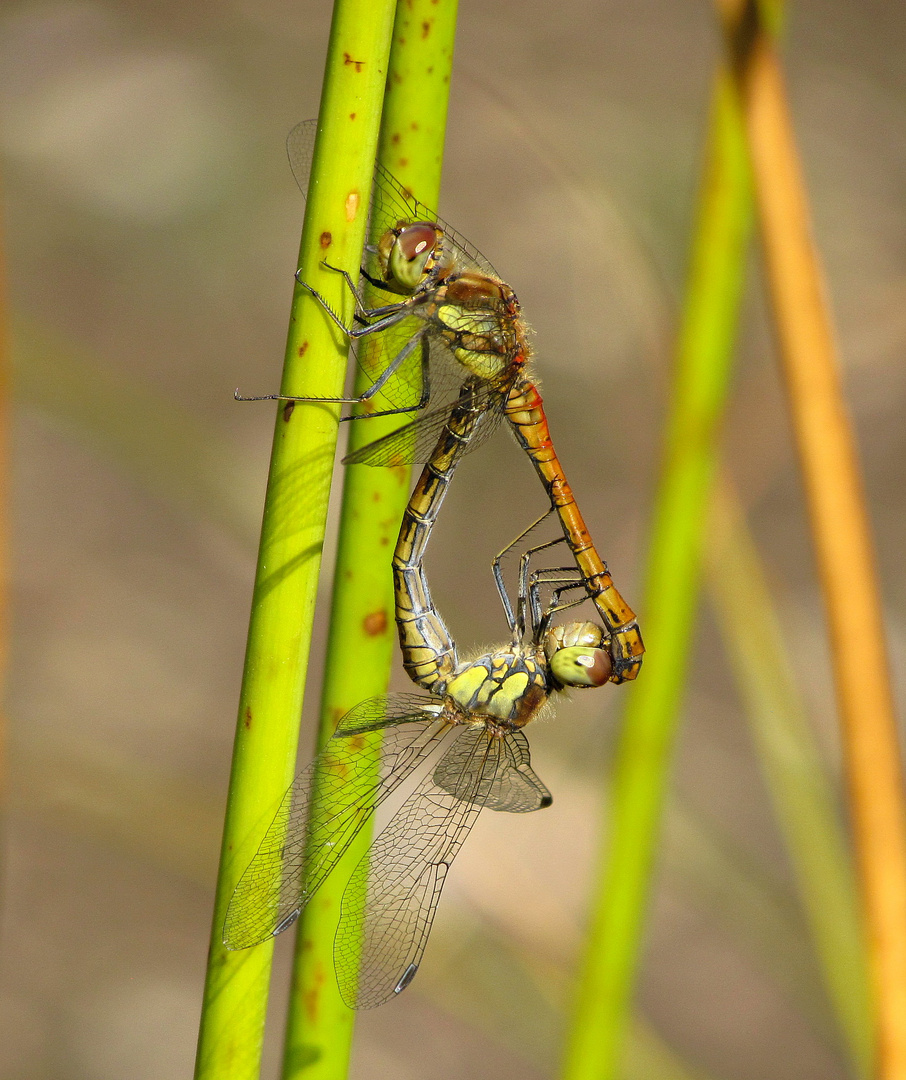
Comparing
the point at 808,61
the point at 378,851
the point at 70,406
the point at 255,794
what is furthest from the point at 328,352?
the point at 808,61

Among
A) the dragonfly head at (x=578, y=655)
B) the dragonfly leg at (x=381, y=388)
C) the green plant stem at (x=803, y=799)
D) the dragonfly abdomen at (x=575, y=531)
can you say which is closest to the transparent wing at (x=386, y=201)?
the dragonfly leg at (x=381, y=388)

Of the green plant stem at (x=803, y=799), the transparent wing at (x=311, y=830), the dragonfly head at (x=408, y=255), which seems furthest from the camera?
the green plant stem at (x=803, y=799)

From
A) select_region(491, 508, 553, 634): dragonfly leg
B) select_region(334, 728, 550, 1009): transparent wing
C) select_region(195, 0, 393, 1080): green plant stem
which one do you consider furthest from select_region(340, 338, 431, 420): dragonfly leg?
select_region(334, 728, 550, 1009): transparent wing

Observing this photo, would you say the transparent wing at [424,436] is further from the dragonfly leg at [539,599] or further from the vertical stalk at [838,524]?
the vertical stalk at [838,524]

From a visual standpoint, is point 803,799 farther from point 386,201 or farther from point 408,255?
point 386,201

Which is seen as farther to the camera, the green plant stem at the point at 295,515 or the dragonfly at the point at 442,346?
the dragonfly at the point at 442,346

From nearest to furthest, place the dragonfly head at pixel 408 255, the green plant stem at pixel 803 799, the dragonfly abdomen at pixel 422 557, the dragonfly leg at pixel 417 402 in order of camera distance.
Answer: the dragonfly leg at pixel 417 402
the dragonfly head at pixel 408 255
the dragonfly abdomen at pixel 422 557
the green plant stem at pixel 803 799

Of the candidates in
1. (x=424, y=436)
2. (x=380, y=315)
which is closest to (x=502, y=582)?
(x=424, y=436)
